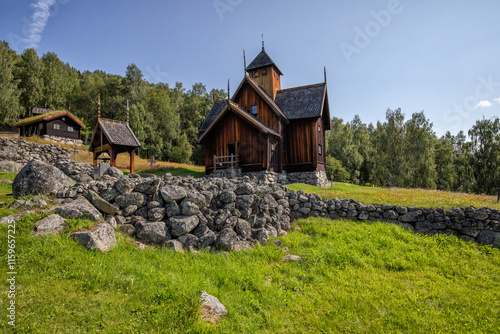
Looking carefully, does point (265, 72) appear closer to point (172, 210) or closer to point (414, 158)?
point (172, 210)

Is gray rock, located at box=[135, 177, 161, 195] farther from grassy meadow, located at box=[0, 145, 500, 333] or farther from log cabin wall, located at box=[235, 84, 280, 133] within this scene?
log cabin wall, located at box=[235, 84, 280, 133]

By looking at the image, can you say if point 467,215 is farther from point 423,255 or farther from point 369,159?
point 369,159

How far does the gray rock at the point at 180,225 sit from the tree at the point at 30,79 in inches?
→ 2319

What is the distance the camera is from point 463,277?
690 cm

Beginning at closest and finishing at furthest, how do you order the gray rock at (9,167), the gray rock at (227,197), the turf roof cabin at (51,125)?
the gray rock at (227,197) < the gray rock at (9,167) < the turf roof cabin at (51,125)

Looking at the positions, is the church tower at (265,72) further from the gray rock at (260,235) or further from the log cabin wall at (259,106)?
the gray rock at (260,235)

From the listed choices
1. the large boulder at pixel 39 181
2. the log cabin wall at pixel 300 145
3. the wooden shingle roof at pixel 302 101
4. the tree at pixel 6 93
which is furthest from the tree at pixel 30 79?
the large boulder at pixel 39 181

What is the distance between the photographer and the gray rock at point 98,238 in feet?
17.1

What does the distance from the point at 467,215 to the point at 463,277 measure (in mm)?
3908

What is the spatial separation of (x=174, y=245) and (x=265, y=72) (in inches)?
941

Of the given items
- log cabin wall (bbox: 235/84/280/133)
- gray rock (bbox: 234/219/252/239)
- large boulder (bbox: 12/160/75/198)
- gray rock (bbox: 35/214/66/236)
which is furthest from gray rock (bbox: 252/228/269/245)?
log cabin wall (bbox: 235/84/280/133)

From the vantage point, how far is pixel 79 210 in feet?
19.9

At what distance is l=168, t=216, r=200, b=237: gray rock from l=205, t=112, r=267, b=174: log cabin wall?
13.3 m

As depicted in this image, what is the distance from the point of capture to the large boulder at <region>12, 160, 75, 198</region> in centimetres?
694
